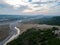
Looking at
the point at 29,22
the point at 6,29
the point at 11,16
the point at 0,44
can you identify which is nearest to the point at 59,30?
the point at 29,22

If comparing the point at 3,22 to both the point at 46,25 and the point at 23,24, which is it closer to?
the point at 23,24

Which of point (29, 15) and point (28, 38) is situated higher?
point (29, 15)

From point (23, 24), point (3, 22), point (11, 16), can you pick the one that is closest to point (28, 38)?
point (23, 24)

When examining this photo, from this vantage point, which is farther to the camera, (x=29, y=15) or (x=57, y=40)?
(x=29, y=15)


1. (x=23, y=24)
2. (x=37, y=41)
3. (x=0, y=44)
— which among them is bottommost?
(x=0, y=44)

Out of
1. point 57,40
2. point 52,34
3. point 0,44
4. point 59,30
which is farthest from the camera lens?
point 0,44

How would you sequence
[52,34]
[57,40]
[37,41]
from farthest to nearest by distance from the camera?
[52,34]
[37,41]
[57,40]
